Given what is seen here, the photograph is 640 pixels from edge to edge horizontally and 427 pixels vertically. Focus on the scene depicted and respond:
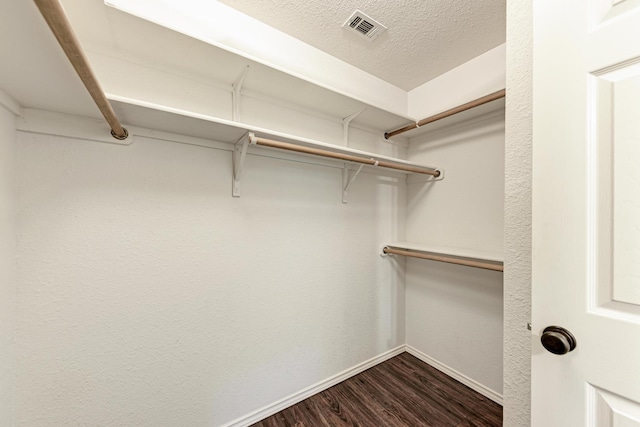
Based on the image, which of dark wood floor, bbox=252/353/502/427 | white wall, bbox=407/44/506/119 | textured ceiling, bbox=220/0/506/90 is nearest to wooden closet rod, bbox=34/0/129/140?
textured ceiling, bbox=220/0/506/90

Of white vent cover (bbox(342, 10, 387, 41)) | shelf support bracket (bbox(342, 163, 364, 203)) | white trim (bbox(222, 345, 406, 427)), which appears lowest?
white trim (bbox(222, 345, 406, 427))

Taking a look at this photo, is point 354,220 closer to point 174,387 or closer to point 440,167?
point 440,167

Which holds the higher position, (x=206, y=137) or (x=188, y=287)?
(x=206, y=137)

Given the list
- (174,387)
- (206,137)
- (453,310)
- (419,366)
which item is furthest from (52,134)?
(419,366)

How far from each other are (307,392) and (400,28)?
2.44 m

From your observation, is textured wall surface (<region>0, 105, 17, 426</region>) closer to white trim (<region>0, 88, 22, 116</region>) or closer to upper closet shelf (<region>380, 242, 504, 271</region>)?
white trim (<region>0, 88, 22, 116</region>)

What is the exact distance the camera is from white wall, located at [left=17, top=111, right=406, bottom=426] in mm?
1002

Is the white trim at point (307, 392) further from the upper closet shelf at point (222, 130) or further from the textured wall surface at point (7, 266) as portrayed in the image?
the upper closet shelf at point (222, 130)

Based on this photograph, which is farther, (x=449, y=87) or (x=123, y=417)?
(x=449, y=87)

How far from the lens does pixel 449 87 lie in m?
1.88

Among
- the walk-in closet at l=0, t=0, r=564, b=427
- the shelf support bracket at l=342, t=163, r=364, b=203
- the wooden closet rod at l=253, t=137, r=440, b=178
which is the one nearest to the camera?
the walk-in closet at l=0, t=0, r=564, b=427

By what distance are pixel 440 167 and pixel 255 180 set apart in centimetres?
148

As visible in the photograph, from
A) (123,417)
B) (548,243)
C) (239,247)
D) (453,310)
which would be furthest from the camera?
(453,310)

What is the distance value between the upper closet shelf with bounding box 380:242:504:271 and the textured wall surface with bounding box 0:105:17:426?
2.04 m
